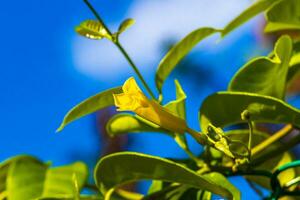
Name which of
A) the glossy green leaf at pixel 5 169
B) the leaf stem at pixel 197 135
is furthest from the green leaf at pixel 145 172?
the glossy green leaf at pixel 5 169

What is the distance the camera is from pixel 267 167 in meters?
0.86

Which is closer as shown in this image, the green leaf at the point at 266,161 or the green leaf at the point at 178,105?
the green leaf at the point at 178,105

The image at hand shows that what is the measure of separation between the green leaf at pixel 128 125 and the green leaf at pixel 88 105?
1.9 inches

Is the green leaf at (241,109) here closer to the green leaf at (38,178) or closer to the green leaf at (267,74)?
the green leaf at (267,74)

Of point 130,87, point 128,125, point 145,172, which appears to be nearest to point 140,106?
point 130,87

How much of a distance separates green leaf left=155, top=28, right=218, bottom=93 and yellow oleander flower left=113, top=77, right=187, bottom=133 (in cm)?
17

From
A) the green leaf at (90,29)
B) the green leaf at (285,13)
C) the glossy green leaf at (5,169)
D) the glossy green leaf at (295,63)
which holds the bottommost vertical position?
the glossy green leaf at (295,63)

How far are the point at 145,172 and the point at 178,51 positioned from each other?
0.19 metres

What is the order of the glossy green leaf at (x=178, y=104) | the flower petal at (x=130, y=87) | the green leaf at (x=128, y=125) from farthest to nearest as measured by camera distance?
1. the green leaf at (x=128, y=125)
2. the glossy green leaf at (x=178, y=104)
3. the flower petal at (x=130, y=87)

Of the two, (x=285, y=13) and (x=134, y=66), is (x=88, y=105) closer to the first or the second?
(x=134, y=66)

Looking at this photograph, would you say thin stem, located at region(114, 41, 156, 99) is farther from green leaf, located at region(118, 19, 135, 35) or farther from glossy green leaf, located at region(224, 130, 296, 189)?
glossy green leaf, located at region(224, 130, 296, 189)

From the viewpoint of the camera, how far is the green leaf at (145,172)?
0.58 m

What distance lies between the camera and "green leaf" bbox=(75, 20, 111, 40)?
0.70m

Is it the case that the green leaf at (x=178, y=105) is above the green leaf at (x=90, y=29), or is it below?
below
